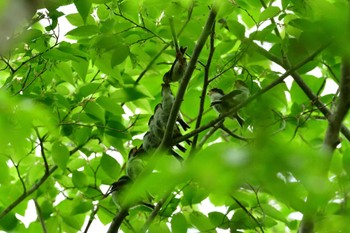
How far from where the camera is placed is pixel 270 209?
83.7 inches

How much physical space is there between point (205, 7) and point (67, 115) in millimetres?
655

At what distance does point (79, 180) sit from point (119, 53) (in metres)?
0.67

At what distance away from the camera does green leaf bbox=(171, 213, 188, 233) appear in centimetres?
200

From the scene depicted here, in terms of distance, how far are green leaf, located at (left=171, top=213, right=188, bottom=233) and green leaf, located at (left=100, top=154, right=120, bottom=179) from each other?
0.97 ft

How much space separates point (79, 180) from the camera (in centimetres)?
220

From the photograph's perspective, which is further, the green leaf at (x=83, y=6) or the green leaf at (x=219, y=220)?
the green leaf at (x=219, y=220)

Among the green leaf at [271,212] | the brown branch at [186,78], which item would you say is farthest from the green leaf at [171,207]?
the brown branch at [186,78]

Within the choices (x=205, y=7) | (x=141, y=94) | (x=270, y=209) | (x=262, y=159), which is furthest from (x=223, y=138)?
(x=262, y=159)

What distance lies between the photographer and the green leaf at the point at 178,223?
78.7 inches

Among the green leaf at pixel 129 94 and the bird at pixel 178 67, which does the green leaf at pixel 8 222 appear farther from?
the bird at pixel 178 67

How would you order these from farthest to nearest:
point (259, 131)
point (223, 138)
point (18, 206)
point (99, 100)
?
point (223, 138)
point (18, 206)
point (99, 100)
point (259, 131)

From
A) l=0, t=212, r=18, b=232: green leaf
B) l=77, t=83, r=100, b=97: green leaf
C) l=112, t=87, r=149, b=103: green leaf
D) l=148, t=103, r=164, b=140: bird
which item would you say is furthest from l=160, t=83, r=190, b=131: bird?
l=0, t=212, r=18, b=232: green leaf

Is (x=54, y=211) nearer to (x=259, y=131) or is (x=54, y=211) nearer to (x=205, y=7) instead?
(x=205, y=7)

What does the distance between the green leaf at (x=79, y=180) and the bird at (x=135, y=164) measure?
1.30 ft
